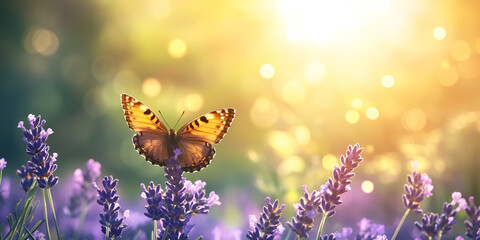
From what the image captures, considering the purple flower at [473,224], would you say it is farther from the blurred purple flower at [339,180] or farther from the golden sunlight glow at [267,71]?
the golden sunlight glow at [267,71]

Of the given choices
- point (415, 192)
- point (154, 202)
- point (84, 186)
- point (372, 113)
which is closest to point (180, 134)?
point (84, 186)

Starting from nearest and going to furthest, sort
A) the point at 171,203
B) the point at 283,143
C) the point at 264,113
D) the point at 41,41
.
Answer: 1. the point at 171,203
2. the point at 283,143
3. the point at 264,113
4. the point at 41,41

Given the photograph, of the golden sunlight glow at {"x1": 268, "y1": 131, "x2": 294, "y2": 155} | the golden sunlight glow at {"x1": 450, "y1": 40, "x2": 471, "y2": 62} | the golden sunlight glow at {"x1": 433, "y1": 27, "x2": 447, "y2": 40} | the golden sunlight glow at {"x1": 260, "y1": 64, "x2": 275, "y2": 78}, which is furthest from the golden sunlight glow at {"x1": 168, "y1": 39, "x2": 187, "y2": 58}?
the golden sunlight glow at {"x1": 450, "y1": 40, "x2": 471, "y2": 62}

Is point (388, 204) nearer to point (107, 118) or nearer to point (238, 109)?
point (238, 109)

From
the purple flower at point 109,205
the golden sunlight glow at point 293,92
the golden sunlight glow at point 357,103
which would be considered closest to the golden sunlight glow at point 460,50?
the golden sunlight glow at point 357,103

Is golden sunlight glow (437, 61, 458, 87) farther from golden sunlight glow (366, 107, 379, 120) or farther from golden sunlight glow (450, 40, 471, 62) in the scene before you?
golden sunlight glow (366, 107, 379, 120)

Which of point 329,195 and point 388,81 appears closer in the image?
point 329,195

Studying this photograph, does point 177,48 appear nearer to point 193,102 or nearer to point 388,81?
point 193,102
